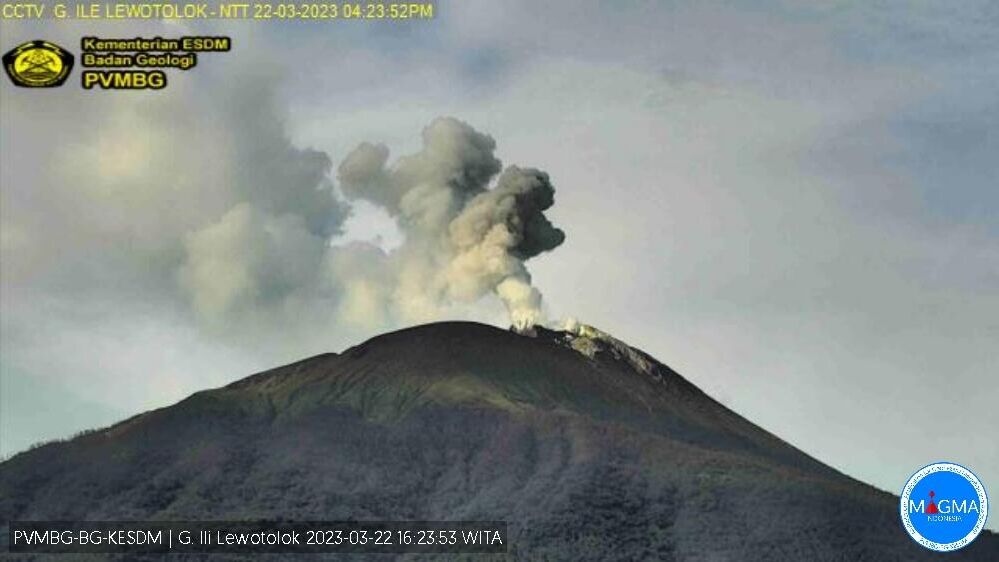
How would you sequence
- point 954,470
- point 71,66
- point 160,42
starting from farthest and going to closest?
point 160,42 < point 71,66 < point 954,470

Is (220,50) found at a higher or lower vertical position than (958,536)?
higher

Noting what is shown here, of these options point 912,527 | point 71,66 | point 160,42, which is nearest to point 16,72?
point 71,66

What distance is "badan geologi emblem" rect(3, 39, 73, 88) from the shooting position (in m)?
131

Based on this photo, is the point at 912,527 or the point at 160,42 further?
the point at 160,42

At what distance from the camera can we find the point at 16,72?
132125 mm

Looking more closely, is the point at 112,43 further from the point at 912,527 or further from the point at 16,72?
the point at 912,527

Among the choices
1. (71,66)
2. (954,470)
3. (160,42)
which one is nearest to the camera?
(954,470)

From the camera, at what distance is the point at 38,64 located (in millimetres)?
132500

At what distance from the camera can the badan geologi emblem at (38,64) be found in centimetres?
13138

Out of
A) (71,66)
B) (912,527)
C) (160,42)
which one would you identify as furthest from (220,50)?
(912,527)

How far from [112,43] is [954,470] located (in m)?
77.2

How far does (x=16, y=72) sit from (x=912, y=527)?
77125mm

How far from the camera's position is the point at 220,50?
14138cm

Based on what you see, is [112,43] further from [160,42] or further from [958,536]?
[958,536]
